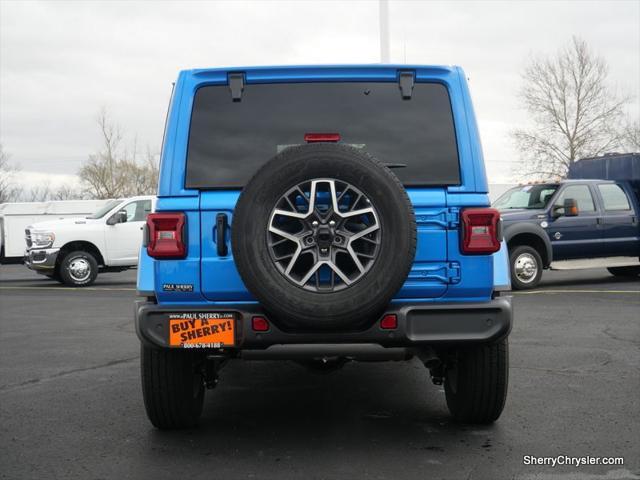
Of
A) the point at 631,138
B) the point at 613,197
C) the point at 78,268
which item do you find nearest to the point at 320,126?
the point at 613,197

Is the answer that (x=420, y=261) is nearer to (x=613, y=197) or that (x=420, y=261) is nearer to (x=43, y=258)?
(x=613, y=197)

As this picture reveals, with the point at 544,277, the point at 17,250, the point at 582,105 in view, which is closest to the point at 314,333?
the point at 544,277

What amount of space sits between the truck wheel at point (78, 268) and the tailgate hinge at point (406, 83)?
12.7 meters

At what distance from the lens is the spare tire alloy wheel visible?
153 inches

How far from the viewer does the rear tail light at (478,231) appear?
165 inches

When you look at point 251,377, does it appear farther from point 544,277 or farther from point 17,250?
point 17,250

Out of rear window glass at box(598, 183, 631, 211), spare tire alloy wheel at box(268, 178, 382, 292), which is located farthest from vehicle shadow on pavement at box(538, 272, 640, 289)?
spare tire alloy wheel at box(268, 178, 382, 292)

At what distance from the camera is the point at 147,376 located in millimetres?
4492

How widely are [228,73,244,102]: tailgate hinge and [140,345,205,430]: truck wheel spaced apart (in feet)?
4.62

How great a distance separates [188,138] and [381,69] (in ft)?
3.67

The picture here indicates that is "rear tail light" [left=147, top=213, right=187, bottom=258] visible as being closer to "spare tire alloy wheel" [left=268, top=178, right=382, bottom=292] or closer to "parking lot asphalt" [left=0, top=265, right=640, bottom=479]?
→ "spare tire alloy wheel" [left=268, top=178, right=382, bottom=292]

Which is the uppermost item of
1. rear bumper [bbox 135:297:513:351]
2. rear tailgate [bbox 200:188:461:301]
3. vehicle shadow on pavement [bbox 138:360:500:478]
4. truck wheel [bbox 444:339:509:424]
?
rear tailgate [bbox 200:188:461:301]

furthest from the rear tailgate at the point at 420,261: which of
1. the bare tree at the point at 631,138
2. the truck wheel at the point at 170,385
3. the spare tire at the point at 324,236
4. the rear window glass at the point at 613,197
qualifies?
the bare tree at the point at 631,138

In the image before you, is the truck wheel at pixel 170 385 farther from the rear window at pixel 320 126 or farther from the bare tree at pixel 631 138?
the bare tree at pixel 631 138
